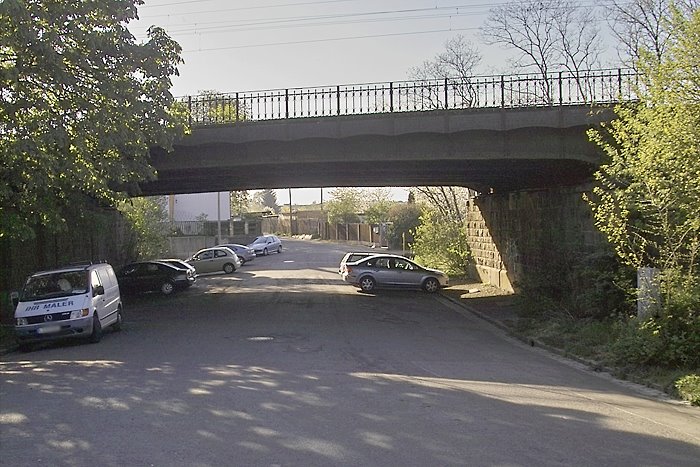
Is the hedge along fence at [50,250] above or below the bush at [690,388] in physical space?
above

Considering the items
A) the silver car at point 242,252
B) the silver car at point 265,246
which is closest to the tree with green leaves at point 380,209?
the silver car at point 265,246

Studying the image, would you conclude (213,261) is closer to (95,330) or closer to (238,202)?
(95,330)

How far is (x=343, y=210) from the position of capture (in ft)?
284

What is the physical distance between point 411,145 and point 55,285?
35.1 feet

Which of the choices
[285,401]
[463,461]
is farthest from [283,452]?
[285,401]

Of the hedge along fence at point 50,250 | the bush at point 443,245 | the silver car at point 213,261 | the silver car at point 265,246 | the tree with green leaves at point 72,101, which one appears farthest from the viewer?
the silver car at point 265,246

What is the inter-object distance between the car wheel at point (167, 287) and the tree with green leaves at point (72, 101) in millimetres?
11973

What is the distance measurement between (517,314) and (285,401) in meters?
13.4

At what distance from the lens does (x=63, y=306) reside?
1661 centimetres

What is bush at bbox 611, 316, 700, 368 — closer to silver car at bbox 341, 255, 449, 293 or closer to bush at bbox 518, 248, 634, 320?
bush at bbox 518, 248, 634, 320

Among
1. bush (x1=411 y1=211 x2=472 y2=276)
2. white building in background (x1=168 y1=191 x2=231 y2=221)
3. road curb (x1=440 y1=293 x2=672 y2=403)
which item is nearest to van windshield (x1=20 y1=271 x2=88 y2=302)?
road curb (x1=440 y1=293 x2=672 y2=403)

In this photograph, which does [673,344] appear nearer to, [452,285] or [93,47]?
[93,47]

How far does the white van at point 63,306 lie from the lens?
54.0ft

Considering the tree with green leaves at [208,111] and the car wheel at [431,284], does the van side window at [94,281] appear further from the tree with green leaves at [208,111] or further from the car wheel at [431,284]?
the car wheel at [431,284]
